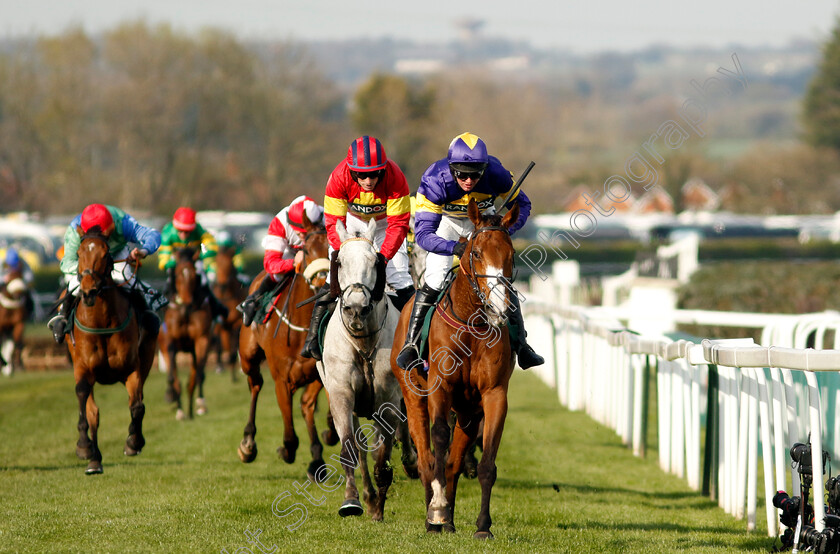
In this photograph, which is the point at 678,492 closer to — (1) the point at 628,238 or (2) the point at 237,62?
(1) the point at 628,238

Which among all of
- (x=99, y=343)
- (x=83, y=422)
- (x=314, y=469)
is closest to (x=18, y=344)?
(x=83, y=422)

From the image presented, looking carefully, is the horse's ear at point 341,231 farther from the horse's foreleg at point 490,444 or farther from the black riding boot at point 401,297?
the horse's foreleg at point 490,444

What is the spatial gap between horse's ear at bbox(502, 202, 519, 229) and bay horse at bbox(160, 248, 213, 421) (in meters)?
6.98

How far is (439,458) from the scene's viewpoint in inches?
237

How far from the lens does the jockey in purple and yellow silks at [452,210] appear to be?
6289 mm

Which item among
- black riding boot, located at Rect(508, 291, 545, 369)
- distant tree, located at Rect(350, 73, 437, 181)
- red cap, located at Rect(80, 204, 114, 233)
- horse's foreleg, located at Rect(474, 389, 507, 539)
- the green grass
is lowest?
the green grass

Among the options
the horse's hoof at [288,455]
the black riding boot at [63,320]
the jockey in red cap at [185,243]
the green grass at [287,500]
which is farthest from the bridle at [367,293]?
the jockey in red cap at [185,243]

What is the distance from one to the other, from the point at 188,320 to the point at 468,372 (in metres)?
7.05

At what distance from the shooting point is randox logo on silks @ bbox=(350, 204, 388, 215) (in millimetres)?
7281

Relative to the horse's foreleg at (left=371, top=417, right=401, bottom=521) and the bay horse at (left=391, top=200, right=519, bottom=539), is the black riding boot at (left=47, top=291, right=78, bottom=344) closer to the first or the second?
the horse's foreleg at (left=371, top=417, right=401, bottom=521)

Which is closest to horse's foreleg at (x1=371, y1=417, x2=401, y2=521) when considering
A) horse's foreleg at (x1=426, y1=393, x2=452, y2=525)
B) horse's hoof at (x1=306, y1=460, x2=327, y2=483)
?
horse's foreleg at (x1=426, y1=393, x2=452, y2=525)

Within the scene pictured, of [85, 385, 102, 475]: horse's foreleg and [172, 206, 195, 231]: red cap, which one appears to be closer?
[85, 385, 102, 475]: horse's foreleg

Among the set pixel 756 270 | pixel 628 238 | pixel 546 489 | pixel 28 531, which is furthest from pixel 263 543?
pixel 628 238

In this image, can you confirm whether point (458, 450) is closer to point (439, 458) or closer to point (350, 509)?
point (439, 458)
